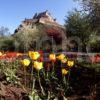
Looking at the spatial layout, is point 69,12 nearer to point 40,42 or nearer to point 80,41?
point 80,41

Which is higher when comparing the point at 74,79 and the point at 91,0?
the point at 91,0

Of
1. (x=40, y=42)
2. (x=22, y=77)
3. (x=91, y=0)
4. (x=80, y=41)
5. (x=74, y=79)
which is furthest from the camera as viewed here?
(x=40, y=42)

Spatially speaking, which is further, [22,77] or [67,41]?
[67,41]

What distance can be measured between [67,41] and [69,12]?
473 centimetres

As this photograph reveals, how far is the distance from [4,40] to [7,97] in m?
52.9

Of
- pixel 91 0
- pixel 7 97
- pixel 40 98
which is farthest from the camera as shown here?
pixel 91 0

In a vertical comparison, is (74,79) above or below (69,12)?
below

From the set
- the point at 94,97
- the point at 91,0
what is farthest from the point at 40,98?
the point at 91,0

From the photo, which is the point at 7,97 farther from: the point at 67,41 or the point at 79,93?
the point at 67,41

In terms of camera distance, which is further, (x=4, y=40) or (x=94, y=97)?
(x=4, y=40)

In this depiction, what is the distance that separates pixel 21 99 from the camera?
6.86m

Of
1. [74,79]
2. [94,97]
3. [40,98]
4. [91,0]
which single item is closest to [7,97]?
[40,98]

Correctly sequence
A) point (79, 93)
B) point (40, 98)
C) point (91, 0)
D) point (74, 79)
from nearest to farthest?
point (40, 98)
point (79, 93)
point (74, 79)
point (91, 0)

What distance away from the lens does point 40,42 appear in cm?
5712
